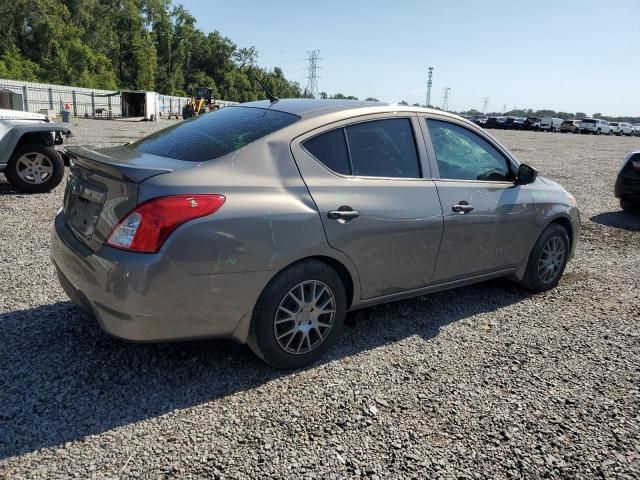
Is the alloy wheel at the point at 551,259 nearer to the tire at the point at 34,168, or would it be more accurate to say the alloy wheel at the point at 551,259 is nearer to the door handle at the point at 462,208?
the door handle at the point at 462,208

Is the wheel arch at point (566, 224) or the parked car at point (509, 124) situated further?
the parked car at point (509, 124)

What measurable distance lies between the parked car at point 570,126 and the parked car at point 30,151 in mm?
62136

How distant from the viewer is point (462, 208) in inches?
150

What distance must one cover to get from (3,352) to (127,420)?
1188 mm

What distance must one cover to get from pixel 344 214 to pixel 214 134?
1.02 meters

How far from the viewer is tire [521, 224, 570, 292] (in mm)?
4629

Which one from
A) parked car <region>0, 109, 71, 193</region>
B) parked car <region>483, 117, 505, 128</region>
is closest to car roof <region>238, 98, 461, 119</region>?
parked car <region>0, 109, 71, 193</region>

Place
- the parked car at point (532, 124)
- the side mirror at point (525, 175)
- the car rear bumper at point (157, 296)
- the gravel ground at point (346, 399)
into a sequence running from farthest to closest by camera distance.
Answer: the parked car at point (532, 124) → the side mirror at point (525, 175) → the car rear bumper at point (157, 296) → the gravel ground at point (346, 399)

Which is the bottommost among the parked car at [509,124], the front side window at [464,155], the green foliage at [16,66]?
the front side window at [464,155]

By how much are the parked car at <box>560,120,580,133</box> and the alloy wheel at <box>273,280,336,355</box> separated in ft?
212

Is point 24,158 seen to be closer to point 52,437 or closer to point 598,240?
point 52,437

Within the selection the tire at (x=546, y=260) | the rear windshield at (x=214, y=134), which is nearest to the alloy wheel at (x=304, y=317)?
the rear windshield at (x=214, y=134)

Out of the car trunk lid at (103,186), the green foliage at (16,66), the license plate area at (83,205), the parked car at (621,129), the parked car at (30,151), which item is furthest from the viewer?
the parked car at (621,129)

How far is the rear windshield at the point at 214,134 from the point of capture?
308 cm
